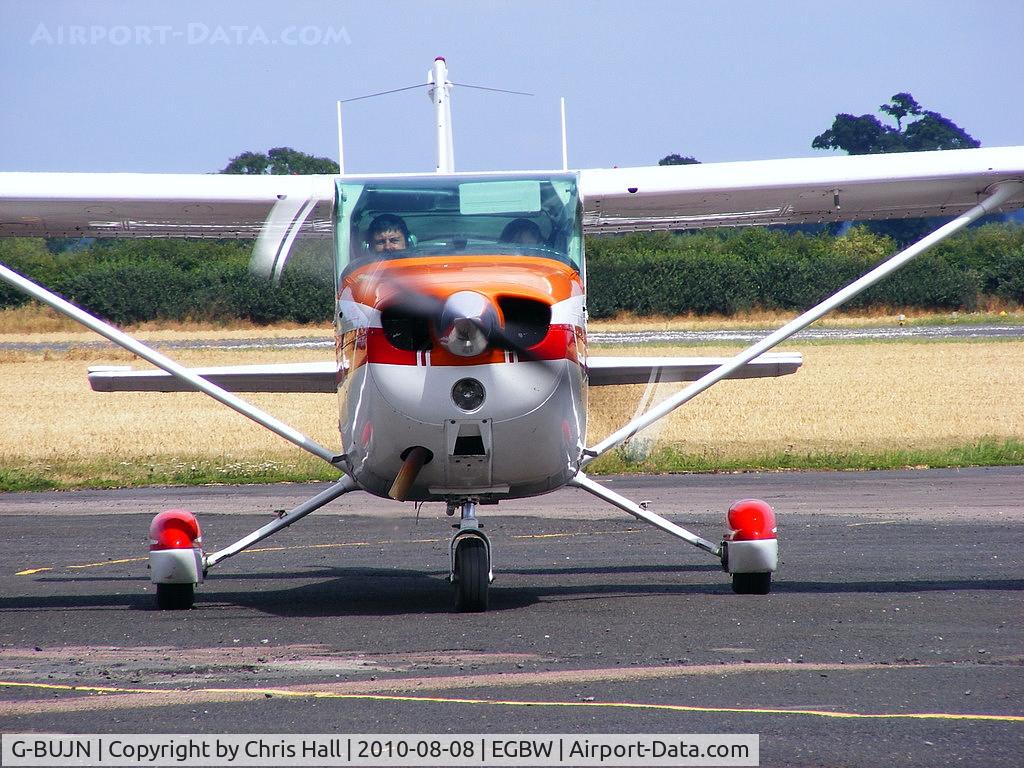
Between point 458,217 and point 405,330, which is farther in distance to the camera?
point 458,217

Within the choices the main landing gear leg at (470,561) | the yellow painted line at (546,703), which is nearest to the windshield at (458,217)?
the main landing gear leg at (470,561)

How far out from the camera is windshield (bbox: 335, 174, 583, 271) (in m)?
6.75

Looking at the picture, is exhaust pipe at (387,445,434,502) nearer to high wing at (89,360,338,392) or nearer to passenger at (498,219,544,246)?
passenger at (498,219,544,246)

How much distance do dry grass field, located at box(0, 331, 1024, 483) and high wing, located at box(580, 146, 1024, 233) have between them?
198 cm

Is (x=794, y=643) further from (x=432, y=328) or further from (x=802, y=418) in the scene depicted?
(x=802, y=418)

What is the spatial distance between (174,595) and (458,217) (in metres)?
2.85

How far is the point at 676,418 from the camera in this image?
22.1 metres

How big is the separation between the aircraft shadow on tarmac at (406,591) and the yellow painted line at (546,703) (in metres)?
2.04

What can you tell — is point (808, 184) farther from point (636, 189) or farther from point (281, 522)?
point (281, 522)

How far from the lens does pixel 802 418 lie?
21828mm

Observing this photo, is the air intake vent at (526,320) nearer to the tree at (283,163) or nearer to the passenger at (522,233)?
the passenger at (522,233)

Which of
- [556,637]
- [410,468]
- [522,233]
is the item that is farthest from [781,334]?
[410,468]

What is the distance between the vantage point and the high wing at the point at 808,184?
8164mm

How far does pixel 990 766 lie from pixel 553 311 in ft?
9.59
